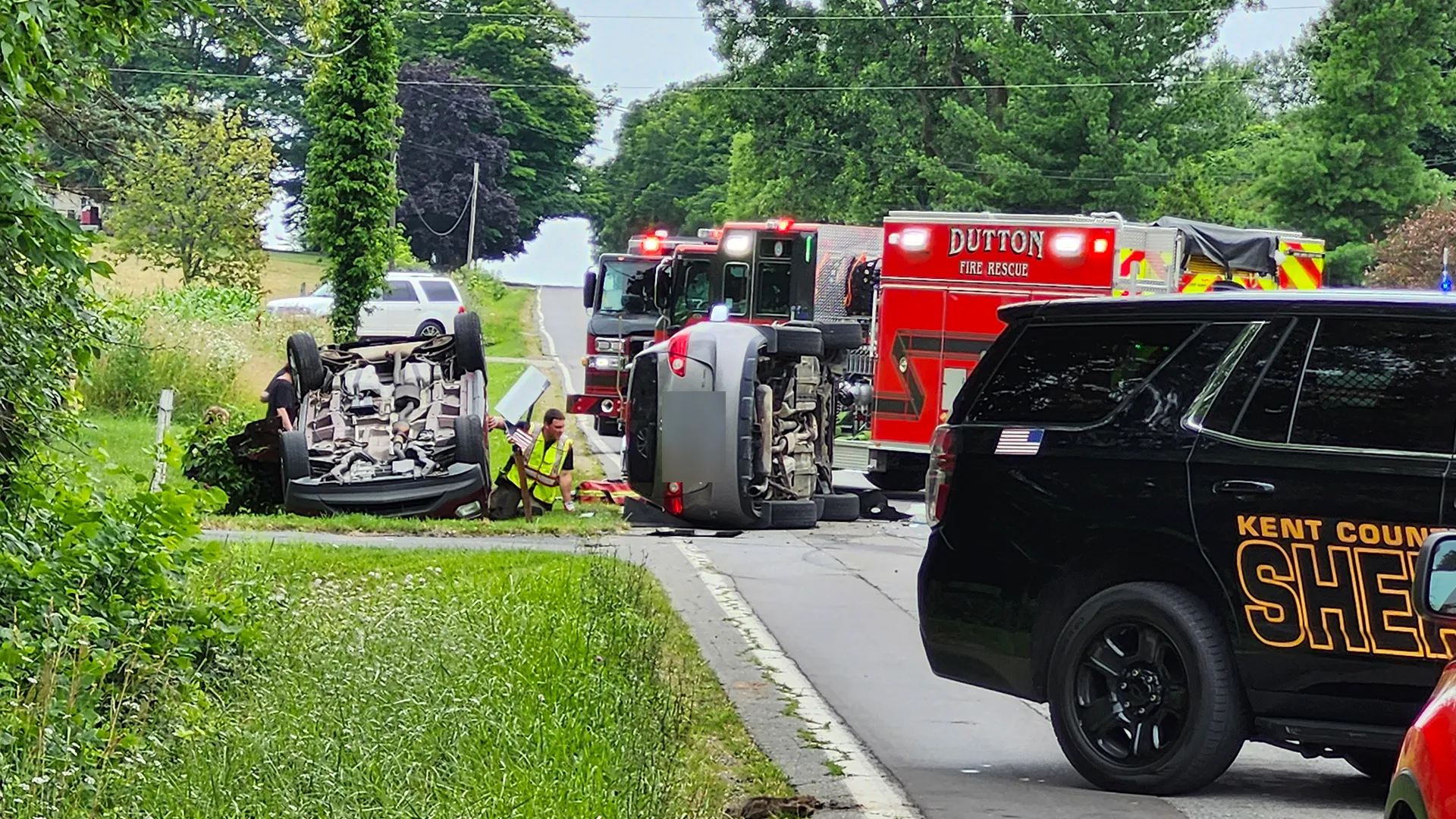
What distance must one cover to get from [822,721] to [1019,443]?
6.59ft

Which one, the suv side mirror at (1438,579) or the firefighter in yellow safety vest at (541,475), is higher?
the suv side mirror at (1438,579)

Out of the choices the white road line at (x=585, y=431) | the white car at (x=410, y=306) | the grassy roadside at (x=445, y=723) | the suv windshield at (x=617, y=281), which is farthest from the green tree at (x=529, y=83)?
the grassy roadside at (x=445, y=723)

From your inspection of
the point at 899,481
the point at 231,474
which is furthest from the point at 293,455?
the point at 899,481

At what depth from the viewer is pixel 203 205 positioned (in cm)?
4566

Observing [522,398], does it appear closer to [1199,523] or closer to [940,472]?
[940,472]

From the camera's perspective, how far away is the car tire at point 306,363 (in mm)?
18672

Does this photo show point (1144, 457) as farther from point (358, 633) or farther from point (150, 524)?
point (150, 524)

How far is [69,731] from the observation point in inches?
275

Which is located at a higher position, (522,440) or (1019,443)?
(1019,443)

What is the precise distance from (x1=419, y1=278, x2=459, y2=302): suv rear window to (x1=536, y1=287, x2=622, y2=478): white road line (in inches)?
116

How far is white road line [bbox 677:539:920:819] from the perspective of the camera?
7352mm

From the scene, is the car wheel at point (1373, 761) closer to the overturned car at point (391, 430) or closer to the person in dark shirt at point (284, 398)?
the overturned car at point (391, 430)

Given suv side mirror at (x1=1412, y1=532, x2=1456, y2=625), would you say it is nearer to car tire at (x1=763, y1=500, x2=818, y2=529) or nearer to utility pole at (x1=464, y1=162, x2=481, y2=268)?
car tire at (x1=763, y1=500, x2=818, y2=529)

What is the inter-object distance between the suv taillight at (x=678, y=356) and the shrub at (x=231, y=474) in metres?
4.23
